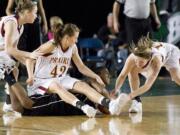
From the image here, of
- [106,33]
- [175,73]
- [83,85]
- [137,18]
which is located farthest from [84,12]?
[83,85]

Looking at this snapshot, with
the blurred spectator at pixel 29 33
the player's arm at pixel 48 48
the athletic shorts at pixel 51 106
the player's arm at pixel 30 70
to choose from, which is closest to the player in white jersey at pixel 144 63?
the athletic shorts at pixel 51 106

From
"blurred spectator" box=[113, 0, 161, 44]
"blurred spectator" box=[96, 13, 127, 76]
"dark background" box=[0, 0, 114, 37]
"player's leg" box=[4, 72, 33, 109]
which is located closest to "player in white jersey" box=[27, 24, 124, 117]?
"player's leg" box=[4, 72, 33, 109]

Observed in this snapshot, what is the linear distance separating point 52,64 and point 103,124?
3.17 ft

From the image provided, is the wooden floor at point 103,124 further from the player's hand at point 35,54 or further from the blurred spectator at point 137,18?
the blurred spectator at point 137,18

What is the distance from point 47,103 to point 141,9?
2.01 meters

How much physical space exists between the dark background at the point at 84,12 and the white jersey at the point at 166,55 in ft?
20.9

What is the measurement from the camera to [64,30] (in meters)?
6.50

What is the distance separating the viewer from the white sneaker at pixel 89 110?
6320 mm

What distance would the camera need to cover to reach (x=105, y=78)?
694 cm

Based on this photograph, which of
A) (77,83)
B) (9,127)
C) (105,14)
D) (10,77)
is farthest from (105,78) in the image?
(105,14)

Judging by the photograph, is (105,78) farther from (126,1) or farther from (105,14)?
(105,14)

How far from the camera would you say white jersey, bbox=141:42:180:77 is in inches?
267

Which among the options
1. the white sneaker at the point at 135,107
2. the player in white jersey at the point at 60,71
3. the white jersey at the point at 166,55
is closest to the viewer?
the player in white jersey at the point at 60,71

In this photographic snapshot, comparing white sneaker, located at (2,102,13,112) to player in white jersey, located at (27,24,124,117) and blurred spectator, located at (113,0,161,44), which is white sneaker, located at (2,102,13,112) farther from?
blurred spectator, located at (113,0,161,44)
